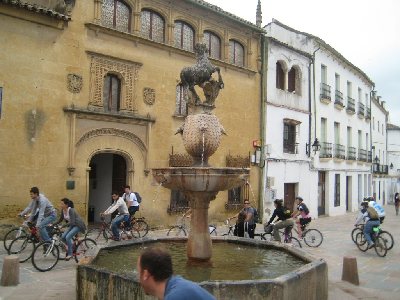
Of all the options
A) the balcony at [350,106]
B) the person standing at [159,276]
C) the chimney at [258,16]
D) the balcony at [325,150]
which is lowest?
the person standing at [159,276]

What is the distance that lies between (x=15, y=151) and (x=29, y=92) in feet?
6.33

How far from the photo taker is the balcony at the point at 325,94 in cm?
2478

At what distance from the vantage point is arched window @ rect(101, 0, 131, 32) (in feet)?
49.1

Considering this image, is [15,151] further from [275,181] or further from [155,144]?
[275,181]

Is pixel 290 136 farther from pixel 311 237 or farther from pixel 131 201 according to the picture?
pixel 131 201

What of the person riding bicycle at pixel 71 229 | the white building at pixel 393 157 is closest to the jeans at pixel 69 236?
the person riding bicycle at pixel 71 229

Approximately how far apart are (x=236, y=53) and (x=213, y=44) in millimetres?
1479

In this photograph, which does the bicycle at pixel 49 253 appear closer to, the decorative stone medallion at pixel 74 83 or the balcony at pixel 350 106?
the decorative stone medallion at pixel 74 83

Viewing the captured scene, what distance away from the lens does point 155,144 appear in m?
16.2

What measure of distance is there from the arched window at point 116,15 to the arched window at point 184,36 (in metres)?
2.33

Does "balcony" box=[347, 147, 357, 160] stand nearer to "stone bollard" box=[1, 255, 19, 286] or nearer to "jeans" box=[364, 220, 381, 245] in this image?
"jeans" box=[364, 220, 381, 245]

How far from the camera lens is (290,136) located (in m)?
22.5

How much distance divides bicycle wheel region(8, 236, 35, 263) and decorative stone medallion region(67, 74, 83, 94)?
18.2ft

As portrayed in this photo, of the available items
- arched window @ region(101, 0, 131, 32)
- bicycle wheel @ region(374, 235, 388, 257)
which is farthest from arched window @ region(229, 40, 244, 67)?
bicycle wheel @ region(374, 235, 388, 257)
